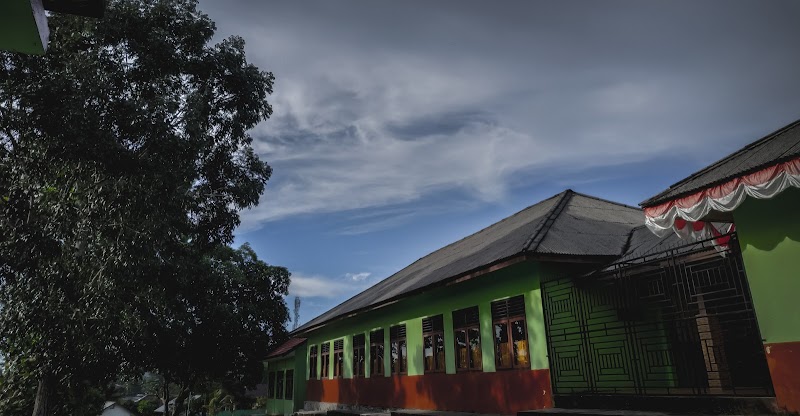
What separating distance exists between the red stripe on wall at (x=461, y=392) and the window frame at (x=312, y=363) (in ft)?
14.8

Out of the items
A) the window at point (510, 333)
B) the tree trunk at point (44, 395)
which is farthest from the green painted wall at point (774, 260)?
the tree trunk at point (44, 395)

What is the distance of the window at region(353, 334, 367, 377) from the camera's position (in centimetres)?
1698

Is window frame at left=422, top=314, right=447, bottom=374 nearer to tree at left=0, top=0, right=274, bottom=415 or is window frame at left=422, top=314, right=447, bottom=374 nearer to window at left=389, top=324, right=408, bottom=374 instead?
window at left=389, top=324, right=408, bottom=374

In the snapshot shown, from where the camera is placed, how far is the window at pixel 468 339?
1133cm

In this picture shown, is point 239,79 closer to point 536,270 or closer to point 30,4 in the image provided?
point 536,270

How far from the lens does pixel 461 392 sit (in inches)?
452

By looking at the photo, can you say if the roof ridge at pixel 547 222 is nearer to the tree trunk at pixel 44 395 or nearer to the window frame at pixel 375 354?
the window frame at pixel 375 354

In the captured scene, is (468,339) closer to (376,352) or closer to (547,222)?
(547,222)

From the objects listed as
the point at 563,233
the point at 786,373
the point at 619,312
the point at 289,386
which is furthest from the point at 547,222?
the point at 289,386

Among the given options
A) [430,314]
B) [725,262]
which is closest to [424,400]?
→ [430,314]

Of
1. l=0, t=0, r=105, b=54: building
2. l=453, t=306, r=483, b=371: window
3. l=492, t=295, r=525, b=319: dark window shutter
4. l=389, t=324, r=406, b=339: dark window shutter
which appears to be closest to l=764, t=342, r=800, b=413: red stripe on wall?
l=492, t=295, r=525, b=319: dark window shutter

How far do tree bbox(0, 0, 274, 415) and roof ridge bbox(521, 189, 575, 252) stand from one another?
24.9 feet

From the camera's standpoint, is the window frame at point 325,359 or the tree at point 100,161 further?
the window frame at point 325,359

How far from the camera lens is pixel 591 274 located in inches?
348
